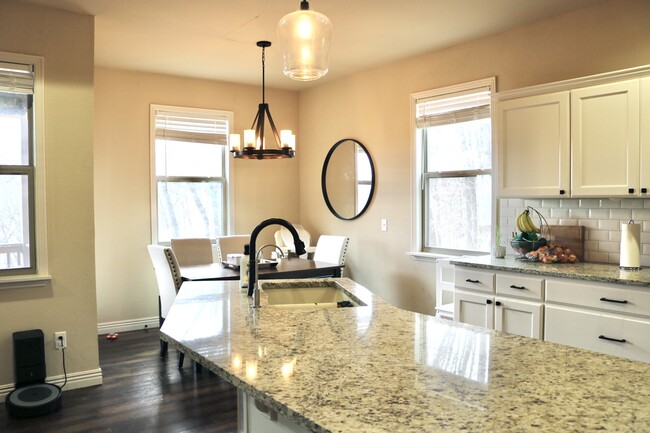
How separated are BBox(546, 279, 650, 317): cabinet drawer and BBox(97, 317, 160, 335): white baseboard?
3.87 meters

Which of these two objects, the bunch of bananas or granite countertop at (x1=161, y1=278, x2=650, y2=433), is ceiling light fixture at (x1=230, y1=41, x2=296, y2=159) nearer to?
the bunch of bananas

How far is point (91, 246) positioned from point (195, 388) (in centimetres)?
126

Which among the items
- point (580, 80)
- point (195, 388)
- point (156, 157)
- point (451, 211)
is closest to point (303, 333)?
point (195, 388)

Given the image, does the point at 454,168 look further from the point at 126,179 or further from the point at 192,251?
the point at 126,179

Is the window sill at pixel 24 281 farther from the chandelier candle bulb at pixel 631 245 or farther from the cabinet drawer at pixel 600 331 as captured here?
the chandelier candle bulb at pixel 631 245

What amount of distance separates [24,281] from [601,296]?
11.8 feet

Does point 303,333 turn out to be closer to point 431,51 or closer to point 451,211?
point 451,211

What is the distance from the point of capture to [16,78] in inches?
134

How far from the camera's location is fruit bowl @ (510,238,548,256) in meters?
3.53

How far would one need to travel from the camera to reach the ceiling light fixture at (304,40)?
6.55ft

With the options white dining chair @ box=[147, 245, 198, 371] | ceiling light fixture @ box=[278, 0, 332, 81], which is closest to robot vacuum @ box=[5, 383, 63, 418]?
white dining chair @ box=[147, 245, 198, 371]

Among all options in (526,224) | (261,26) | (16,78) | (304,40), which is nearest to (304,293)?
(304,40)

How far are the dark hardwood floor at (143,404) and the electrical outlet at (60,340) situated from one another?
0.32m

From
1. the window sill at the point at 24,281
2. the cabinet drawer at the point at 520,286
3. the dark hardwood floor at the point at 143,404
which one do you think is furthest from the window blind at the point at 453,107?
the window sill at the point at 24,281
